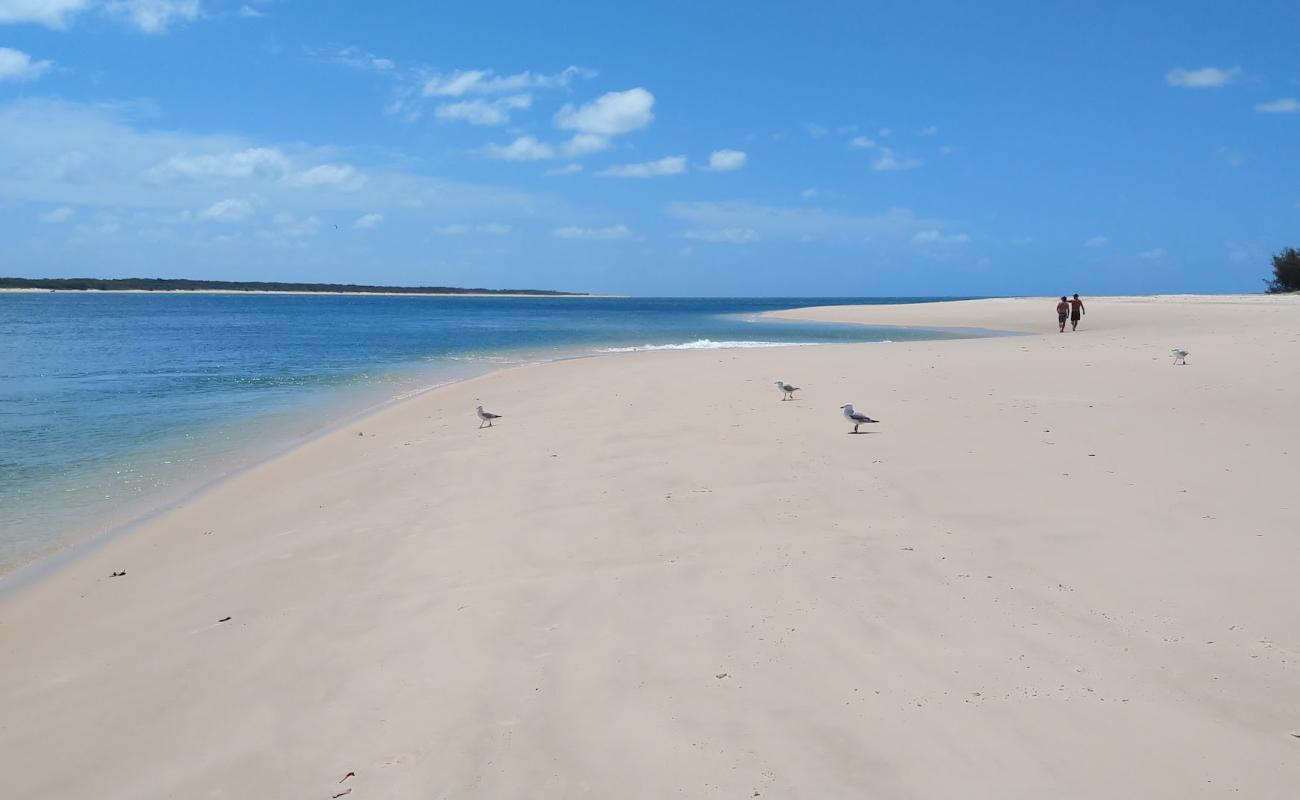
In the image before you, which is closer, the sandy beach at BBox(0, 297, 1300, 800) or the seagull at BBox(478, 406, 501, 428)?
the sandy beach at BBox(0, 297, 1300, 800)

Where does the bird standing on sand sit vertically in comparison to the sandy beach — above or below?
above

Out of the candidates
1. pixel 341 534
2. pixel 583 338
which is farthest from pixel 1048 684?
pixel 583 338

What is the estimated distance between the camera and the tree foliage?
203 feet

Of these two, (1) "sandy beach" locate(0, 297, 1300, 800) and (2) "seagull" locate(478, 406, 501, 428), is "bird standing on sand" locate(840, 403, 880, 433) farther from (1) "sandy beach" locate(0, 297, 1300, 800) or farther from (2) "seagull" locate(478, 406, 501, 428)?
(2) "seagull" locate(478, 406, 501, 428)

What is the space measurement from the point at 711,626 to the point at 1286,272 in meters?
76.8

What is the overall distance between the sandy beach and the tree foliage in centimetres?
6714

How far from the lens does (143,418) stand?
16656 mm

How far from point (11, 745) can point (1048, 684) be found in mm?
5685

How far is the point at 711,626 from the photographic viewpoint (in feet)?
16.4

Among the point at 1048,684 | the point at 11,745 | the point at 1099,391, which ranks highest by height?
the point at 1099,391

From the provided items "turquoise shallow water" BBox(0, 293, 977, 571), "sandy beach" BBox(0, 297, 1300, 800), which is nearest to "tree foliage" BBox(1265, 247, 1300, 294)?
"turquoise shallow water" BBox(0, 293, 977, 571)

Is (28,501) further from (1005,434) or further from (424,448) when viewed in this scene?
(1005,434)

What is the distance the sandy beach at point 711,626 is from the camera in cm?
375

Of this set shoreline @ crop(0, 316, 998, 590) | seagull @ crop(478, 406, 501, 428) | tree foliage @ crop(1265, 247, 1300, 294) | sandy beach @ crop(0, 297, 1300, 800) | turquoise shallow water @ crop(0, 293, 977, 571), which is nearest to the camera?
sandy beach @ crop(0, 297, 1300, 800)
